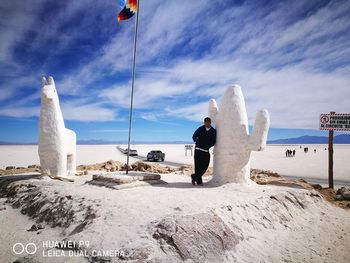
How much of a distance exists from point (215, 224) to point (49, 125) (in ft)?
21.3

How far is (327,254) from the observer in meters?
5.27

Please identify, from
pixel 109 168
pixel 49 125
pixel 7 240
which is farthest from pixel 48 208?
pixel 109 168

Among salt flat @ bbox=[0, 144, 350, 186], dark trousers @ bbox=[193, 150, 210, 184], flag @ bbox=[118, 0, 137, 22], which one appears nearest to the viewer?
dark trousers @ bbox=[193, 150, 210, 184]

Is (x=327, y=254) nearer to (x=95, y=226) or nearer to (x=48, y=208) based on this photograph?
(x=95, y=226)

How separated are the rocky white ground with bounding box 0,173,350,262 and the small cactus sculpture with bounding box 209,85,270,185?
1.77ft

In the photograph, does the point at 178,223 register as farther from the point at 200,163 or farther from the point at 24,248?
the point at 200,163

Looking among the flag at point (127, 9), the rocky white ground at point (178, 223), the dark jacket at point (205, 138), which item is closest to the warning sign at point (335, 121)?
the rocky white ground at point (178, 223)

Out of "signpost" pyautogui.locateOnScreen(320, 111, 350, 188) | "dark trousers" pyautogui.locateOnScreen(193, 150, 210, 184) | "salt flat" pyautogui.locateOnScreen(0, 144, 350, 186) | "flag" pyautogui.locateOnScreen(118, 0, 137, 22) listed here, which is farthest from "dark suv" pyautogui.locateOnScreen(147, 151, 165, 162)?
"flag" pyautogui.locateOnScreen(118, 0, 137, 22)

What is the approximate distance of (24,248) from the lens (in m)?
5.09

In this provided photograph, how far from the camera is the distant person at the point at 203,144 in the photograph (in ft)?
27.5

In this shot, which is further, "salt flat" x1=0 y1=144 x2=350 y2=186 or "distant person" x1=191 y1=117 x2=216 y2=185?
"salt flat" x1=0 y1=144 x2=350 y2=186

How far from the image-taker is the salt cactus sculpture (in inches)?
345

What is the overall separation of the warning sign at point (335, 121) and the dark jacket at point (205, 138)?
4.77 metres

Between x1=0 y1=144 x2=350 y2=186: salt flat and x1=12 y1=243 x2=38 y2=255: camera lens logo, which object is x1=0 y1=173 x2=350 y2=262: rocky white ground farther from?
x1=0 y1=144 x2=350 y2=186: salt flat
